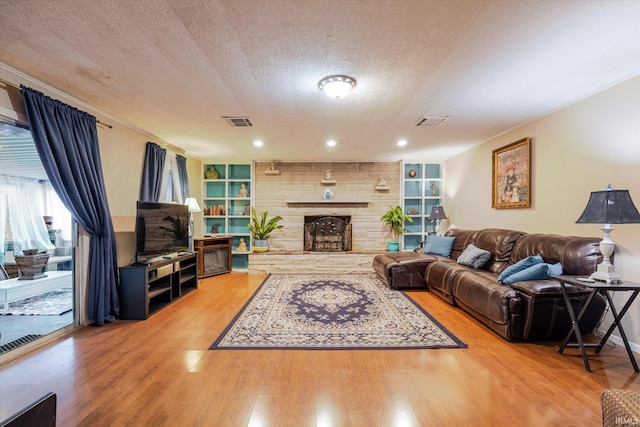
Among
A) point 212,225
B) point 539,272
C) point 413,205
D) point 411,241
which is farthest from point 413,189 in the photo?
point 212,225

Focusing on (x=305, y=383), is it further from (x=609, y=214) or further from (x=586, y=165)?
(x=586, y=165)

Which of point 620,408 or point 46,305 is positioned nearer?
point 620,408

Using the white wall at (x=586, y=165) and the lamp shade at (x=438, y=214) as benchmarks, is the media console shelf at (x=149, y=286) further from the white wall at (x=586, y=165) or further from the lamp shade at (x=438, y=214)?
the white wall at (x=586, y=165)

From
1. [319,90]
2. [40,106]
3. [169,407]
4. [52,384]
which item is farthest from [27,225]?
[319,90]

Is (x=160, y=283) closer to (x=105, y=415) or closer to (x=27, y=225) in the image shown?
(x=27, y=225)

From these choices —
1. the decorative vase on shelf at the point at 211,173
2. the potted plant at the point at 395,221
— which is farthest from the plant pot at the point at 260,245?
the potted plant at the point at 395,221

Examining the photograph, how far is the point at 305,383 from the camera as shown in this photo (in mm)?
1987

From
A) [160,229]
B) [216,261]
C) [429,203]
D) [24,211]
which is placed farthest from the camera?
[429,203]

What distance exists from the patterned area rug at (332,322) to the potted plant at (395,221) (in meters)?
1.69

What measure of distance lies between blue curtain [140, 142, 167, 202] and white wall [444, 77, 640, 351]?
534cm

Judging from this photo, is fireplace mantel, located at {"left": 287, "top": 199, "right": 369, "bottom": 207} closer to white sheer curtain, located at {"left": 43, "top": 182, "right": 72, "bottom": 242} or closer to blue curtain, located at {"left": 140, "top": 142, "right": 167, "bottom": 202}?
blue curtain, located at {"left": 140, "top": 142, "right": 167, "bottom": 202}

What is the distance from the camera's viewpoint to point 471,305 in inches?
123

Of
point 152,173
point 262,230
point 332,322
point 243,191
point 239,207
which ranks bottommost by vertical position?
point 332,322

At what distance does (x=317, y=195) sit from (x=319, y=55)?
432 cm
